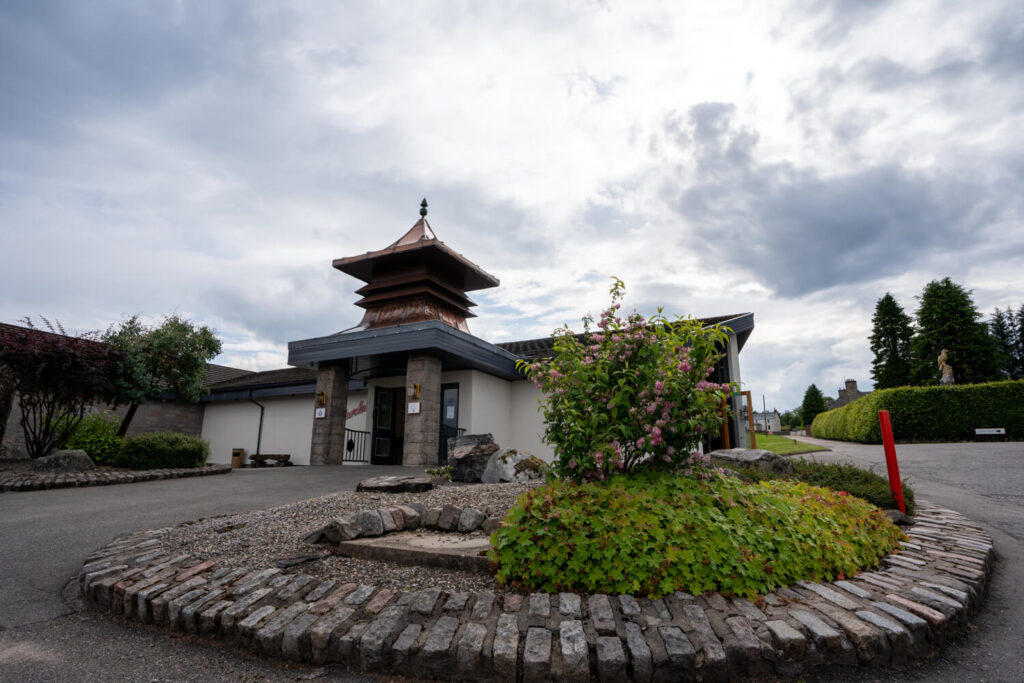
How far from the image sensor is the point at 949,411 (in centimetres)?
1806

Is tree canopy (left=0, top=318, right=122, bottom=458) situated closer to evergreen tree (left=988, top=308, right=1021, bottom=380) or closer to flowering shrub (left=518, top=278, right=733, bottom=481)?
flowering shrub (left=518, top=278, right=733, bottom=481)

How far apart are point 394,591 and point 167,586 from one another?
1675 mm

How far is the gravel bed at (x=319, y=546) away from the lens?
3.42m

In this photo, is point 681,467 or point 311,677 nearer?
point 311,677

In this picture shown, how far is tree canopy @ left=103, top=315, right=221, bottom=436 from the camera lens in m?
13.1

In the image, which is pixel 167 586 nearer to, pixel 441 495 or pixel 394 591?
pixel 394 591

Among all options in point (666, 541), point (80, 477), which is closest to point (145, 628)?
point (666, 541)

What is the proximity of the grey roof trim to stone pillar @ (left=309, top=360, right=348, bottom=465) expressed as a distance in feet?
1.82

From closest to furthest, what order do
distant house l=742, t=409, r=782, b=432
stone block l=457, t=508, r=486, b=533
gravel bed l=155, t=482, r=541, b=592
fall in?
1. gravel bed l=155, t=482, r=541, b=592
2. stone block l=457, t=508, r=486, b=533
3. distant house l=742, t=409, r=782, b=432

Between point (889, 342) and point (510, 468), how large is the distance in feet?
147

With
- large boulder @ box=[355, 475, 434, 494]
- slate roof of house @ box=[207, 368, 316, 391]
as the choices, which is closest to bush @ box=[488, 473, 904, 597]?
large boulder @ box=[355, 475, 434, 494]

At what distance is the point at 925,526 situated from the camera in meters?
5.06

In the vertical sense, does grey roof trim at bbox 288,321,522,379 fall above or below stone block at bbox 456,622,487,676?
above

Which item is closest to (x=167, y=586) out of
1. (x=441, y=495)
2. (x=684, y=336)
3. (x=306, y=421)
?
(x=441, y=495)
